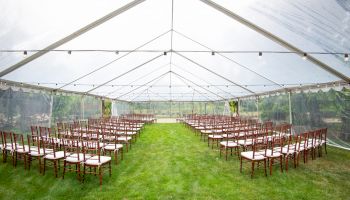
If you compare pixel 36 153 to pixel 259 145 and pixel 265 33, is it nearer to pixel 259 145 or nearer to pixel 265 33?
pixel 259 145

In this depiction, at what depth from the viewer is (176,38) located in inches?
A: 355

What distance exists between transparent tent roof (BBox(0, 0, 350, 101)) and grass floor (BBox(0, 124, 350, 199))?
11.4 ft

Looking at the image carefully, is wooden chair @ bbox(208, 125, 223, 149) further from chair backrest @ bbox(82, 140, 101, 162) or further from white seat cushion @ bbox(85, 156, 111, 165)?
white seat cushion @ bbox(85, 156, 111, 165)

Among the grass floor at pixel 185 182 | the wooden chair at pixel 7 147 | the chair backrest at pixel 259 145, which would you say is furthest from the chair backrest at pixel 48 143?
the chair backrest at pixel 259 145

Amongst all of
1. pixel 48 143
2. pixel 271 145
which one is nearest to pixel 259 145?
pixel 271 145

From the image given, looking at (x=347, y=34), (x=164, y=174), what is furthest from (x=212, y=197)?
(x=347, y=34)

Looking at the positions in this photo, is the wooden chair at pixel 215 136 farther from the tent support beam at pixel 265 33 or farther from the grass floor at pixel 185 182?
the tent support beam at pixel 265 33

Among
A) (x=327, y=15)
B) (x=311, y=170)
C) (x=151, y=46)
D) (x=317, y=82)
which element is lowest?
(x=311, y=170)

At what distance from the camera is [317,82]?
1062 cm

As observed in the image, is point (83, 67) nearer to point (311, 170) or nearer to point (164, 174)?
point (164, 174)

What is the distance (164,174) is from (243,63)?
6.69 meters

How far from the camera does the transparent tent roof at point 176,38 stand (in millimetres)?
5262

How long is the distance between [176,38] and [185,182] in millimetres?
5834

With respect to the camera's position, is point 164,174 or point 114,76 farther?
point 114,76
